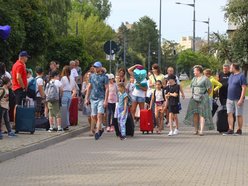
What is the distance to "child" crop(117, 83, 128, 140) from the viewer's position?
51.1 feet

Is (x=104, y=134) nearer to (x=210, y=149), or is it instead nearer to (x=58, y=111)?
(x=58, y=111)

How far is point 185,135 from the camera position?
16656 millimetres

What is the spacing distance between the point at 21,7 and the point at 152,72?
14.5m

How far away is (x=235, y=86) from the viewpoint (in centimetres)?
1633

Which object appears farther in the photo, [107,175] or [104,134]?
[104,134]

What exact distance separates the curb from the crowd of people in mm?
425

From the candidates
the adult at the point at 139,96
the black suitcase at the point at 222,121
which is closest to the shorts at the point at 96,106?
the adult at the point at 139,96

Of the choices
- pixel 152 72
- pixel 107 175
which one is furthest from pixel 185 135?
pixel 107 175

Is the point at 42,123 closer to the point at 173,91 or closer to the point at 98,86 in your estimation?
the point at 98,86

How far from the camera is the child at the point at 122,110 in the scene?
15570 mm

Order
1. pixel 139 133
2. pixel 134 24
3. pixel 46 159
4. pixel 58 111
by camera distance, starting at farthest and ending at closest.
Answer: pixel 134 24 < pixel 139 133 < pixel 58 111 < pixel 46 159

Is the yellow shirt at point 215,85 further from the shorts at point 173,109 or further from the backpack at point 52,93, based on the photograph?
the backpack at point 52,93

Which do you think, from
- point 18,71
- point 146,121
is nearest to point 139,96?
point 146,121

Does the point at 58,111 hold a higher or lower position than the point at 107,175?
A: higher
